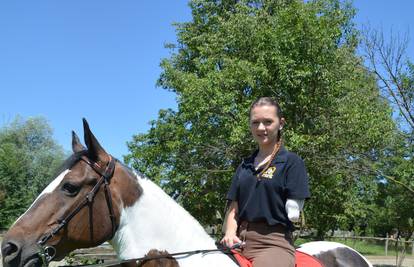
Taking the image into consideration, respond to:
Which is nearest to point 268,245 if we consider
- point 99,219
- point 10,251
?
point 99,219

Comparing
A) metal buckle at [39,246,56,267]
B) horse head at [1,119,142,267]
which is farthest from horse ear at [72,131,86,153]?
metal buckle at [39,246,56,267]

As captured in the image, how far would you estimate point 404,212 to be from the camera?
24.5 meters

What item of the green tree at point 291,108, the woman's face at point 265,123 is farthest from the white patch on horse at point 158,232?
the green tree at point 291,108

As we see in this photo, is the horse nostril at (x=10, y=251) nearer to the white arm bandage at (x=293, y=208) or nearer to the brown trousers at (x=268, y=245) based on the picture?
the brown trousers at (x=268, y=245)

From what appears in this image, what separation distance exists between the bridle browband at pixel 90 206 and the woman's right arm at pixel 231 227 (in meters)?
0.89

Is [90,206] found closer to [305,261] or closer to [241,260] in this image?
[241,260]

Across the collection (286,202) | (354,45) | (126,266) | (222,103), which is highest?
(354,45)

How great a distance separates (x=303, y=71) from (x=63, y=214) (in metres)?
12.3

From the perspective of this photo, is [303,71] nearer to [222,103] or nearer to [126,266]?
[222,103]

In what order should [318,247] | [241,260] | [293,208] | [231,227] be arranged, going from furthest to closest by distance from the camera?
1. [318,247]
2. [231,227]
3. [241,260]
4. [293,208]

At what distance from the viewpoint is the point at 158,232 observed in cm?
357

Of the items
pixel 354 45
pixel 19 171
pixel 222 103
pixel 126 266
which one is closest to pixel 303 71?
pixel 222 103

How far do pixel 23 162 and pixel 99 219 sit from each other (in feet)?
167

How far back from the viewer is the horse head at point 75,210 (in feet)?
10.4
